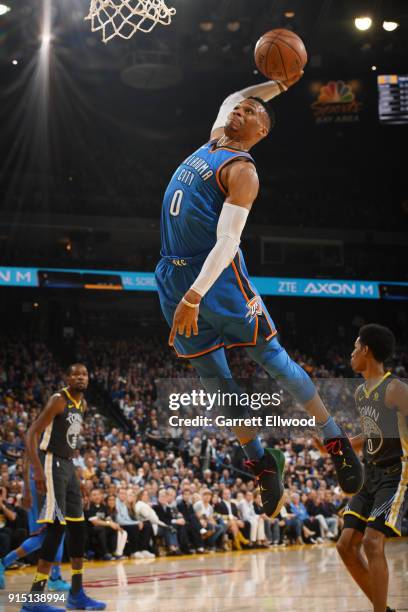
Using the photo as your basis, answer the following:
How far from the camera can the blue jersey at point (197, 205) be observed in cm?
319

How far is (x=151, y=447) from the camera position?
1434 centimetres

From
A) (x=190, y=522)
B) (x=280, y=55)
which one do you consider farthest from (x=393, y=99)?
(x=280, y=55)

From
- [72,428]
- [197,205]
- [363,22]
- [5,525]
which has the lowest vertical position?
[5,525]

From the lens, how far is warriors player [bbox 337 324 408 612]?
477 centimetres

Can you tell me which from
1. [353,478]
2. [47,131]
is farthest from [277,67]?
[47,131]

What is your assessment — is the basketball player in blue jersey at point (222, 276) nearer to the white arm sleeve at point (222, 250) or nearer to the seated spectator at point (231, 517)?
the white arm sleeve at point (222, 250)

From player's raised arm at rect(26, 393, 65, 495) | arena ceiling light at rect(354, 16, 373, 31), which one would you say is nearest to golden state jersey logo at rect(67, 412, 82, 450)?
player's raised arm at rect(26, 393, 65, 495)

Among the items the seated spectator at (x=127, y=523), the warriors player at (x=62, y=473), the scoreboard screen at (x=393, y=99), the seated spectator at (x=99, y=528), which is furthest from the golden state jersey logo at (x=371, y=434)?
the scoreboard screen at (x=393, y=99)

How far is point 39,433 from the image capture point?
21.4ft

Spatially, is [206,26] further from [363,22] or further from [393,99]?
[393,99]

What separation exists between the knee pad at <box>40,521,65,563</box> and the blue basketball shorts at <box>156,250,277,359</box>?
143 inches

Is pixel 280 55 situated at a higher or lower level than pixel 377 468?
higher

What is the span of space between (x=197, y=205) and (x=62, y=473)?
4132 millimetres

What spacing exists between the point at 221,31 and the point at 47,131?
733 centimetres
